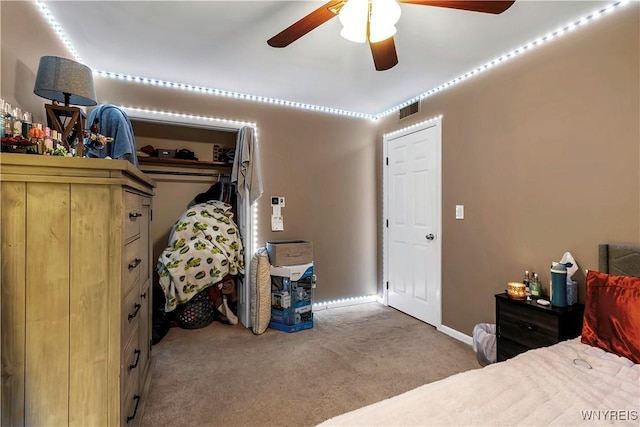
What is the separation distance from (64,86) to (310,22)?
1.32m

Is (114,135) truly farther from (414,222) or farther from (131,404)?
(414,222)

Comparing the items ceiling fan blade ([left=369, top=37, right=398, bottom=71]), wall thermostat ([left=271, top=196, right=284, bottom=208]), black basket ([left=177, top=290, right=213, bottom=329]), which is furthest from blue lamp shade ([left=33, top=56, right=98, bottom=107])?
black basket ([left=177, top=290, right=213, bottom=329])

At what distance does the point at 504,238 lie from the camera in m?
2.55

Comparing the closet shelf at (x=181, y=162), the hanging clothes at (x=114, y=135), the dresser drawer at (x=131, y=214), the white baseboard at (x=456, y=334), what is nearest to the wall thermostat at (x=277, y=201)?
the closet shelf at (x=181, y=162)

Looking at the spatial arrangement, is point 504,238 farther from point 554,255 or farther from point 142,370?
point 142,370

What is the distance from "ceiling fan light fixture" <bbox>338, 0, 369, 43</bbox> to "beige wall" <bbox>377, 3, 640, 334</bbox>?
5.27 ft

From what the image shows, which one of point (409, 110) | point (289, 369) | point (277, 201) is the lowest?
point (289, 369)

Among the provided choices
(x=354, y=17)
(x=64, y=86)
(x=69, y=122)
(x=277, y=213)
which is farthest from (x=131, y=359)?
(x=277, y=213)

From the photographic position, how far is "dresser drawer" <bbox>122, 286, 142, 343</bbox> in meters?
1.26

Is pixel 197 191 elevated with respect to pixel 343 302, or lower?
elevated

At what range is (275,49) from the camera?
2.40 m

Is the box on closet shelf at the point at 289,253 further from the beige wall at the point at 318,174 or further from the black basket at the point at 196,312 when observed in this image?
the black basket at the point at 196,312

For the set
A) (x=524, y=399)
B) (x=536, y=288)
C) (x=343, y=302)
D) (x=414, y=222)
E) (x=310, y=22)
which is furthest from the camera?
(x=343, y=302)

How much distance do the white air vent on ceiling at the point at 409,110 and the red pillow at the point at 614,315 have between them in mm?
2363
